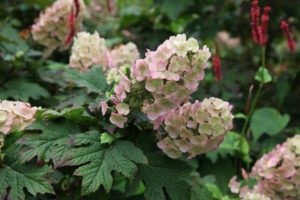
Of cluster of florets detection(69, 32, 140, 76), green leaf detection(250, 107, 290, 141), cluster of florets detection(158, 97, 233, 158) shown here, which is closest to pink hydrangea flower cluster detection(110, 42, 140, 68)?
cluster of florets detection(69, 32, 140, 76)

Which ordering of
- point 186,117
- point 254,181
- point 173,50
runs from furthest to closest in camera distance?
point 254,181 → point 186,117 → point 173,50

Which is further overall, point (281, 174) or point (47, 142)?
point (281, 174)

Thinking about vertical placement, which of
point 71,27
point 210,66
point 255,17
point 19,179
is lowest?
point 19,179

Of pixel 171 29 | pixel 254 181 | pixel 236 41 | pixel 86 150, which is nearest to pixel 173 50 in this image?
pixel 86 150

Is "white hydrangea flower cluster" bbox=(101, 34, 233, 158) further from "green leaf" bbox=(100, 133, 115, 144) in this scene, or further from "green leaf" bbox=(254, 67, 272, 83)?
"green leaf" bbox=(254, 67, 272, 83)

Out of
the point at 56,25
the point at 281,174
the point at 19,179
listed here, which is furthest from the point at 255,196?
the point at 56,25

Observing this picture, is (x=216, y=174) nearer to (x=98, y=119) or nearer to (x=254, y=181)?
(x=254, y=181)

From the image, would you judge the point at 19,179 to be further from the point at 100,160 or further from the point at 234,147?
the point at 234,147
